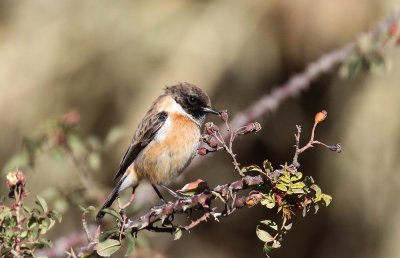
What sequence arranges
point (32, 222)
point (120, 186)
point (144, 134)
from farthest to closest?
point (144, 134) → point (120, 186) → point (32, 222)

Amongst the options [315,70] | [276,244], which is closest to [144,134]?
[315,70]

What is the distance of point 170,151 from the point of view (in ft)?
13.1

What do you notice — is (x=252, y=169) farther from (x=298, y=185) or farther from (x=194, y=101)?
(x=194, y=101)

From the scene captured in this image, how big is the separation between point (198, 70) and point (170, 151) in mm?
1582

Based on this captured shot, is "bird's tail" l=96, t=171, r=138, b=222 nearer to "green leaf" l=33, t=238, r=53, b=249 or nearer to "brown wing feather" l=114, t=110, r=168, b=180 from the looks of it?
"brown wing feather" l=114, t=110, r=168, b=180

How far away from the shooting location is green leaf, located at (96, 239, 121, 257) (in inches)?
80.9

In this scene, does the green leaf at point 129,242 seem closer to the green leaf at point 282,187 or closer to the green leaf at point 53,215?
the green leaf at point 53,215

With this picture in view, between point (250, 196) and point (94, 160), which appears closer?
point (250, 196)

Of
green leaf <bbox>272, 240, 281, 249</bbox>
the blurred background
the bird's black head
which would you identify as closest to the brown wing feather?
the bird's black head

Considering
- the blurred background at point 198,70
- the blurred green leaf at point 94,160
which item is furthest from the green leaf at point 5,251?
the blurred background at point 198,70

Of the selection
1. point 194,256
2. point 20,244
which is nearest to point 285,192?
point 20,244

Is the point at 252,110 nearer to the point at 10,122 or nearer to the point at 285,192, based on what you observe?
the point at 285,192

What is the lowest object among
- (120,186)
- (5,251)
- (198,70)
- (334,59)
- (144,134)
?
(5,251)

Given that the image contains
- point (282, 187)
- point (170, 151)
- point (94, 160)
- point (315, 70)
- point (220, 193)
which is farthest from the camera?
point (170, 151)
